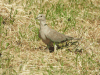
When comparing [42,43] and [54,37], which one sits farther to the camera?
[42,43]

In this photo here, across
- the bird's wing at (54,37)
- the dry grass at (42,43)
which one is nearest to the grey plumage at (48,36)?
the bird's wing at (54,37)

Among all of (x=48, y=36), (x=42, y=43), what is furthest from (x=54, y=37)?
(x=42, y=43)

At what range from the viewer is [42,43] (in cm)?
571

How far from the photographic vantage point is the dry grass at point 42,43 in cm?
447

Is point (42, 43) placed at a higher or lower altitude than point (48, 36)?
lower

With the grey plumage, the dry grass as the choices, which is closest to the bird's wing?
the grey plumage

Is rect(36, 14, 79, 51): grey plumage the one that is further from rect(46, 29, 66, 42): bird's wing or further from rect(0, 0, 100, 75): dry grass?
→ rect(0, 0, 100, 75): dry grass

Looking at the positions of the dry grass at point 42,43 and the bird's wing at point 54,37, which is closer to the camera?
the dry grass at point 42,43

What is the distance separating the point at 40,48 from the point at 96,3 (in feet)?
13.1

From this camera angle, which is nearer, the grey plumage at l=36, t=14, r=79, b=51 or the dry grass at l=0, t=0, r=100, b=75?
the dry grass at l=0, t=0, r=100, b=75

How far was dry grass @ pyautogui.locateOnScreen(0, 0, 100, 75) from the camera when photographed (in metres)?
4.47

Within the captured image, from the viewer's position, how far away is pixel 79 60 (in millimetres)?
4828

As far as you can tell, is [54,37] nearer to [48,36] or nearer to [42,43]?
[48,36]

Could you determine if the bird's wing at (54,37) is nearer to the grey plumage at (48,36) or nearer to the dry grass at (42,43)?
the grey plumage at (48,36)
